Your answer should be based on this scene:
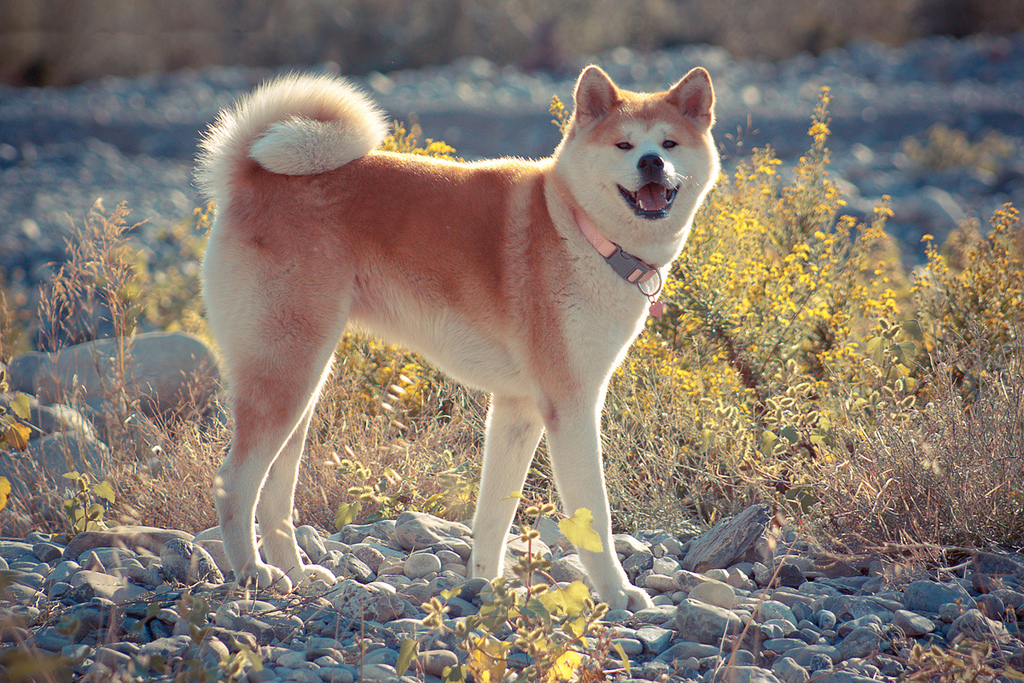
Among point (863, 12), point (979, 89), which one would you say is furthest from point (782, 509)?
point (863, 12)

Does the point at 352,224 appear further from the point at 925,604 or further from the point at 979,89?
the point at 979,89

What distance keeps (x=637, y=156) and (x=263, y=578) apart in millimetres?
2117

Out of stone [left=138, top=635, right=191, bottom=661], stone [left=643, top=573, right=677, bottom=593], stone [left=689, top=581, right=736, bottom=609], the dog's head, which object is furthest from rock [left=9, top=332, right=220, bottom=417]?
stone [left=689, top=581, right=736, bottom=609]

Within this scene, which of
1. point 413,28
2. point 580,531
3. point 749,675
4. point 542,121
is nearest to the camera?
point 580,531

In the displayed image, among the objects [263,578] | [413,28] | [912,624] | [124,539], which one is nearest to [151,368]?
[124,539]

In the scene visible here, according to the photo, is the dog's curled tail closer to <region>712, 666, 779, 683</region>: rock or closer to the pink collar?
the pink collar

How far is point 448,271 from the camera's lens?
3066 millimetres

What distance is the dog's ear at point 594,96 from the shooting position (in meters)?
3.16

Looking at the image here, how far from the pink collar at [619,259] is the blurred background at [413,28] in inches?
850

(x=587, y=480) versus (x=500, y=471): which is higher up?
(x=587, y=480)

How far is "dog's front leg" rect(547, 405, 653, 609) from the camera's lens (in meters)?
2.93

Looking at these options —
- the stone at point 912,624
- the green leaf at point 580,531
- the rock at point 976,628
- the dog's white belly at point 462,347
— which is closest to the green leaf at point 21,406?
the dog's white belly at point 462,347

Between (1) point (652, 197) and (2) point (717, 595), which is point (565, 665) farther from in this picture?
(1) point (652, 197)

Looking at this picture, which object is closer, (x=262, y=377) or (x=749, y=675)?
(x=749, y=675)
